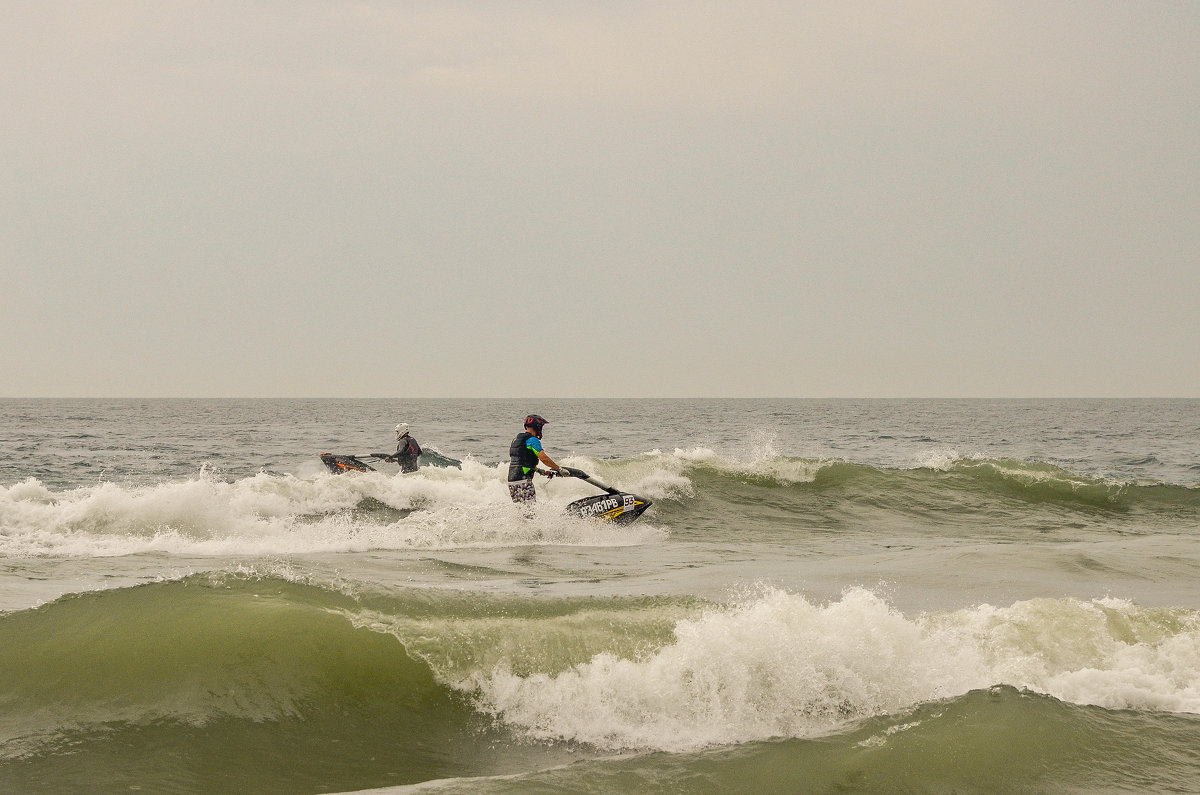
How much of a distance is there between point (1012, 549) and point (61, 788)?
12084mm

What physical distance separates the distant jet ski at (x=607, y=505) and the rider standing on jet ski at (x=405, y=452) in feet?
19.9

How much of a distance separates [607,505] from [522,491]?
1.62 meters

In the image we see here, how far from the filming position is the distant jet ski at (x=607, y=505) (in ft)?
52.7

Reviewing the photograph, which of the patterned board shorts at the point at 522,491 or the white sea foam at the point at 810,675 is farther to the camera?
the patterned board shorts at the point at 522,491

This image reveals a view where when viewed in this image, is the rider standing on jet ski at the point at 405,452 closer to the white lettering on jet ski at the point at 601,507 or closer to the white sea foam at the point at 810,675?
the white lettering on jet ski at the point at 601,507

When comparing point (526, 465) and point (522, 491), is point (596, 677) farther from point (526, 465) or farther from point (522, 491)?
point (526, 465)

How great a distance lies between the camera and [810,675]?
593 centimetres

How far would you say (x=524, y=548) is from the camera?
14.4m

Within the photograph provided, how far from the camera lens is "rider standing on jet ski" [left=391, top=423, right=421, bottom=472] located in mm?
21219

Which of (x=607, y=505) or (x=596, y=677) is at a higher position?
(x=596, y=677)

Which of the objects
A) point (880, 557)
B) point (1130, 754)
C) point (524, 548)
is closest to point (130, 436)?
point (524, 548)

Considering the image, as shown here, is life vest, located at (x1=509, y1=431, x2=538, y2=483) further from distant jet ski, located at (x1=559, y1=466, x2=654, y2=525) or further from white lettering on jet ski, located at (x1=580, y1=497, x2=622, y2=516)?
white lettering on jet ski, located at (x1=580, y1=497, x2=622, y2=516)

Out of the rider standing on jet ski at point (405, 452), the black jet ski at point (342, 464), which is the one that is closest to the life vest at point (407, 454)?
the rider standing on jet ski at point (405, 452)

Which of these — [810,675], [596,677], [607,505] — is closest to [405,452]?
[607,505]
